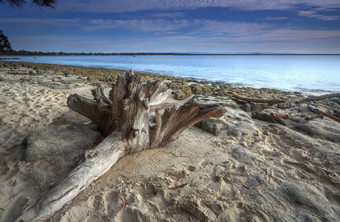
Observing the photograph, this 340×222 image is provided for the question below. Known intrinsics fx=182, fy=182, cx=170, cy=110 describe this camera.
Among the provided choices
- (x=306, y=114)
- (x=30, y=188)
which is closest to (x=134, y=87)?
(x=30, y=188)

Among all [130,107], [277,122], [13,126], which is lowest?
[277,122]

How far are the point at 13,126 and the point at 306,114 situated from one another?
22.3 ft

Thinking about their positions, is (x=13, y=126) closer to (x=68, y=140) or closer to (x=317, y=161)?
(x=68, y=140)

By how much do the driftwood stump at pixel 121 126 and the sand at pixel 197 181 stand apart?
0.43ft

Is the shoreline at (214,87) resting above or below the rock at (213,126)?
below

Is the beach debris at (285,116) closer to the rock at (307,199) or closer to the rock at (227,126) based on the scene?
the rock at (227,126)

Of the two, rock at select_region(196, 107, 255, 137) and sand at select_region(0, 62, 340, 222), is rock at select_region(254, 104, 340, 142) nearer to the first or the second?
sand at select_region(0, 62, 340, 222)

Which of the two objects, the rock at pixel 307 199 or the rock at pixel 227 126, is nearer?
the rock at pixel 307 199

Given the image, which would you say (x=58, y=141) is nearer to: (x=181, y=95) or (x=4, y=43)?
(x=181, y=95)

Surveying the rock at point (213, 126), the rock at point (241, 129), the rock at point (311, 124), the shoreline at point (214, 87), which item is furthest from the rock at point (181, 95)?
the rock at point (241, 129)

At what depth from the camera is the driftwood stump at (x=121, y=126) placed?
1.69 meters

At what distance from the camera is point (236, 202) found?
1843 millimetres

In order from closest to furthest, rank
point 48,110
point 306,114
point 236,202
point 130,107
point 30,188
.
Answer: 1. point 236,202
2. point 30,188
3. point 130,107
4. point 48,110
5. point 306,114

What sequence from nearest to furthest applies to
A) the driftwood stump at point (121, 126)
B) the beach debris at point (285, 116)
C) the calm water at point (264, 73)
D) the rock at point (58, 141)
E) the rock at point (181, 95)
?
the driftwood stump at point (121, 126), the rock at point (58, 141), the beach debris at point (285, 116), the rock at point (181, 95), the calm water at point (264, 73)
